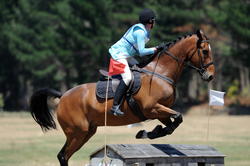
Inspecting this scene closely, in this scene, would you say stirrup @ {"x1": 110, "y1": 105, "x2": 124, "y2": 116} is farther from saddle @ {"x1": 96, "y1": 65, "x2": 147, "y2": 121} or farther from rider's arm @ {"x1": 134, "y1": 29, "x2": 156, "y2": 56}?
rider's arm @ {"x1": 134, "y1": 29, "x2": 156, "y2": 56}

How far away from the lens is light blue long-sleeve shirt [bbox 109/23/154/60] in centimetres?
1072

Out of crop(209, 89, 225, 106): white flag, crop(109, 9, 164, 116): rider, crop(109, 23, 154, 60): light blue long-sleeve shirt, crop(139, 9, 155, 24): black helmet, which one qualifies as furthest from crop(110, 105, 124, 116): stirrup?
crop(209, 89, 225, 106): white flag

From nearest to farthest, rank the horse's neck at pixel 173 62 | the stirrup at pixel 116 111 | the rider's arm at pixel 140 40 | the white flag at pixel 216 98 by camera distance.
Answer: the rider's arm at pixel 140 40 → the stirrup at pixel 116 111 → the horse's neck at pixel 173 62 → the white flag at pixel 216 98

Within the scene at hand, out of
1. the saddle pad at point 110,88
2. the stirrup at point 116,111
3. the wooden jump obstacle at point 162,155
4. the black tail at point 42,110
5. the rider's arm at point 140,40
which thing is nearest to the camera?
the wooden jump obstacle at point 162,155

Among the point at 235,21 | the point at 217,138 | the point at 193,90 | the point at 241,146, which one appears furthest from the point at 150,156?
the point at 193,90

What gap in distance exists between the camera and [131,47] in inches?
436

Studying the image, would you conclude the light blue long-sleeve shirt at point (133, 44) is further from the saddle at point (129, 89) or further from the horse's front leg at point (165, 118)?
the horse's front leg at point (165, 118)

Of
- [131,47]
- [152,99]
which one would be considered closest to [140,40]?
[131,47]

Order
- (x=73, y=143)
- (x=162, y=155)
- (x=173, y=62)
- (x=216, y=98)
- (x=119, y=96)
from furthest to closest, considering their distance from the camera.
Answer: (x=216, y=98), (x=73, y=143), (x=173, y=62), (x=119, y=96), (x=162, y=155)

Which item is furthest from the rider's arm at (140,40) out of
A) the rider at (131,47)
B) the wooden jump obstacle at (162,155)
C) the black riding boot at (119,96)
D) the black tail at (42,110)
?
the black tail at (42,110)

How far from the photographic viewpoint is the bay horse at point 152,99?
10.8m

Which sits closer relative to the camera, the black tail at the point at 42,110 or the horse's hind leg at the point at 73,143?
the horse's hind leg at the point at 73,143

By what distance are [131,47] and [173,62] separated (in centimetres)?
88

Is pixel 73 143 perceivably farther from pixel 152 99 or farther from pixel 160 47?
pixel 160 47
